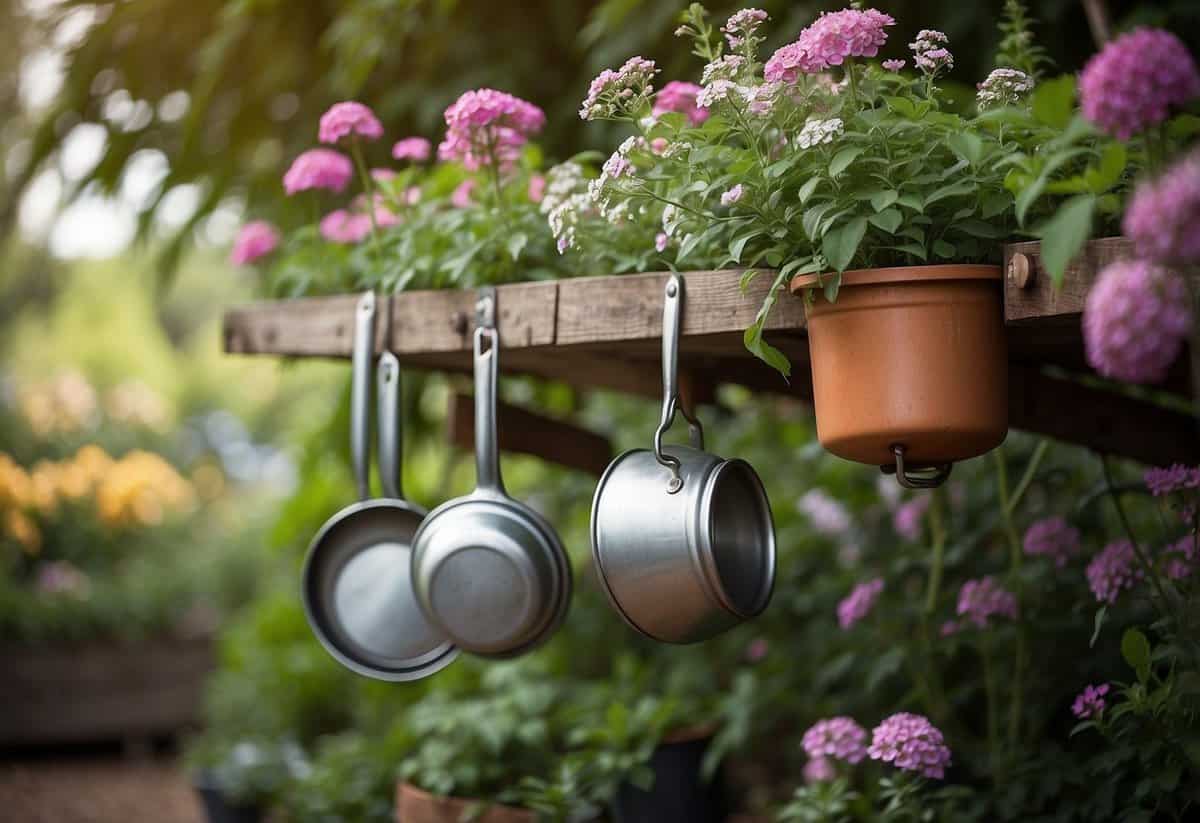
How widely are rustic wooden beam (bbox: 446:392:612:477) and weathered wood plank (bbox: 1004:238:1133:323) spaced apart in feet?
2.91

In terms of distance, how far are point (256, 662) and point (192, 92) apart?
150 cm

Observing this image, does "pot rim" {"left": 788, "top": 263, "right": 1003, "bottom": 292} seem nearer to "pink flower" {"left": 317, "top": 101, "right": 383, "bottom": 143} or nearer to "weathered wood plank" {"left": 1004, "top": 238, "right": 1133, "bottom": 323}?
"weathered wood plank" {"left": 1004, "top": 238, "right": 1133, "bottom": 323}

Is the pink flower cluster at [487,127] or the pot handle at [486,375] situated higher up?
the pink flower cluster at [487,127]

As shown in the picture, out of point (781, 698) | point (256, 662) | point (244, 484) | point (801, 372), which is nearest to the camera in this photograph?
point (801, 372)

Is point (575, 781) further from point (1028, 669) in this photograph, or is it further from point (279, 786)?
point (279, 786)

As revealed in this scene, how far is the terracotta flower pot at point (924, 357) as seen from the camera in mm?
1044

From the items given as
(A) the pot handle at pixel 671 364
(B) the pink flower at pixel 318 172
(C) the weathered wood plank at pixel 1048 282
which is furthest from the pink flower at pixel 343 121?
(C) the weathered wood plank at pixel 1048 282

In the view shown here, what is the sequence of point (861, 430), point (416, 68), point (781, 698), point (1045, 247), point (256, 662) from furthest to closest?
1. point (256, 662)
2. point (416, 68)
3. point (781, 698)
4. point (861, 430)
5. point (1045, 247)

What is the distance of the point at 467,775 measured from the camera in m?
1.88

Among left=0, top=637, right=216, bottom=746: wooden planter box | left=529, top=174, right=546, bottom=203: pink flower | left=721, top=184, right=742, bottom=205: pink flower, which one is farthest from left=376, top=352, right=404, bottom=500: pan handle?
left=0, top=637, right=216, bottom=746: wooden planter box

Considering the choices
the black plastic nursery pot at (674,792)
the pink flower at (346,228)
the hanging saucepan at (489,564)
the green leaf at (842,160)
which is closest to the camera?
the green leaf at (842,160)

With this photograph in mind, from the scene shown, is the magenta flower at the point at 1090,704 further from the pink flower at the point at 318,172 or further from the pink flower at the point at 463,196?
the pink flower at the point at 318,172

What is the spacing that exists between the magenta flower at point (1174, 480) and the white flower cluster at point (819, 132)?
55 centimetres

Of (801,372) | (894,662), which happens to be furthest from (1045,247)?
(894,662)
